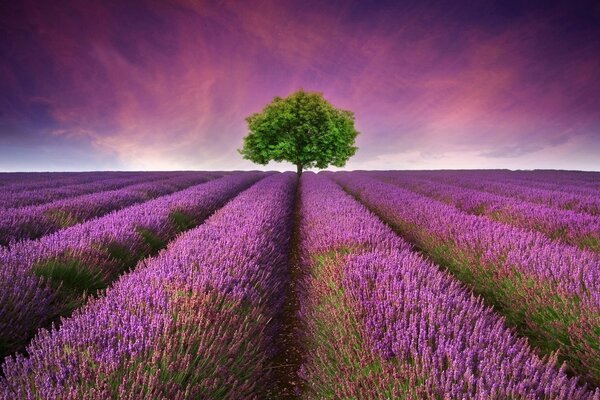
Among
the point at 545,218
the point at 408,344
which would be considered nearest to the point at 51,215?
the point at 408,344

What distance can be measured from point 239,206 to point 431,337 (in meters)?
5.01

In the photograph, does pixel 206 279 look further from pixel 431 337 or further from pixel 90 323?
pixel 431 337

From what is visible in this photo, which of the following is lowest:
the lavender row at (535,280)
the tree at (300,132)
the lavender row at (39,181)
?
the lavender row at (535,280)

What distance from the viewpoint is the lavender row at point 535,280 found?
2367 mm

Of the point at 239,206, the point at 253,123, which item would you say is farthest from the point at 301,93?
the point at 239,206

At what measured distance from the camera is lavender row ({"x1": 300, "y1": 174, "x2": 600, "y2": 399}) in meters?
1.42

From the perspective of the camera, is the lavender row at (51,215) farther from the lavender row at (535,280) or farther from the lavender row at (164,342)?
the lavender row at (535,280)

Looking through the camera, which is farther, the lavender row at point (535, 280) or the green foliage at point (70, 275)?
the green foliage at point (70, 275)

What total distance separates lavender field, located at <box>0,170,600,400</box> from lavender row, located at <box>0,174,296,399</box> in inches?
0.4

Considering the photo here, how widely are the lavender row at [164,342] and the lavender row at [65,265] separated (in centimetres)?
48

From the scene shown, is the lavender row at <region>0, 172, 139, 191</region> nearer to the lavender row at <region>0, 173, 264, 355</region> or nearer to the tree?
the lavender row at <region>0, 173, 264, 355</region>

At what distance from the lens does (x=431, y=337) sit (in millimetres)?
1804

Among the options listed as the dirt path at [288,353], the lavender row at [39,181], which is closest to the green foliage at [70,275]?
the dirt path at [288,353]

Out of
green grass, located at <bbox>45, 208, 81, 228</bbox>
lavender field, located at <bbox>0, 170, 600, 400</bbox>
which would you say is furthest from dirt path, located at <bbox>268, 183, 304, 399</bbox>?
green grass, located at <bbox>45, 208, 81, 228</bbox>
